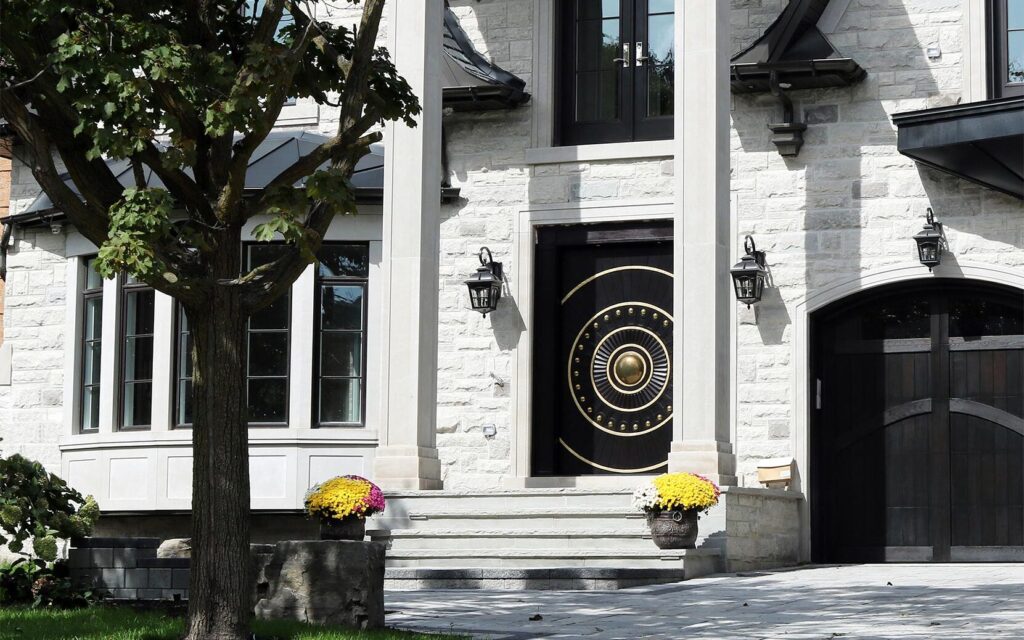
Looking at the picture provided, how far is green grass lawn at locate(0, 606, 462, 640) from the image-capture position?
7.96 meters

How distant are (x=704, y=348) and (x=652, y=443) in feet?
8.30

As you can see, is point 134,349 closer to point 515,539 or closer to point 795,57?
point 515,539

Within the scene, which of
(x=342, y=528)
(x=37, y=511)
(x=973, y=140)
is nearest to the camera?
(x=37, y=511)

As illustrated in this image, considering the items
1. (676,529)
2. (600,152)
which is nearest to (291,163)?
(600,152)

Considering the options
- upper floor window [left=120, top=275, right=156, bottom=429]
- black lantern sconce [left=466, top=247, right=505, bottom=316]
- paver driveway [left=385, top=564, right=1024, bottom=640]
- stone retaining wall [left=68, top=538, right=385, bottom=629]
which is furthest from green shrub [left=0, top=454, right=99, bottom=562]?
upper floor window [left=120, top=275, right=156, bottom=429]

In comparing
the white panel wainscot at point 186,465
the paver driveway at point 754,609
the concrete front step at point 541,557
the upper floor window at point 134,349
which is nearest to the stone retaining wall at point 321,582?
the paver driveway at point 754,609

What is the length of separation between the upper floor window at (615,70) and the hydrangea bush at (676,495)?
5.00m

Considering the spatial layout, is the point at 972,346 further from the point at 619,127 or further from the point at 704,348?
the point at 619,127

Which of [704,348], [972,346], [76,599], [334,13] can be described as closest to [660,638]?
[76,599]

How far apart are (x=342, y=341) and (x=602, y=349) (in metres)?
2.84

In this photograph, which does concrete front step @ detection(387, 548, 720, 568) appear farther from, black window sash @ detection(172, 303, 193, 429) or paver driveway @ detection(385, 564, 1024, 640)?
black window sash @ detection(172, 303, 193, 429)

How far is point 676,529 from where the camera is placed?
41.4ft

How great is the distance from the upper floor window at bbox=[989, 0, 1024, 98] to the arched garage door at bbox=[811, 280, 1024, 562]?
6.53 ft

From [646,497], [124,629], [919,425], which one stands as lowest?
[124,629]
